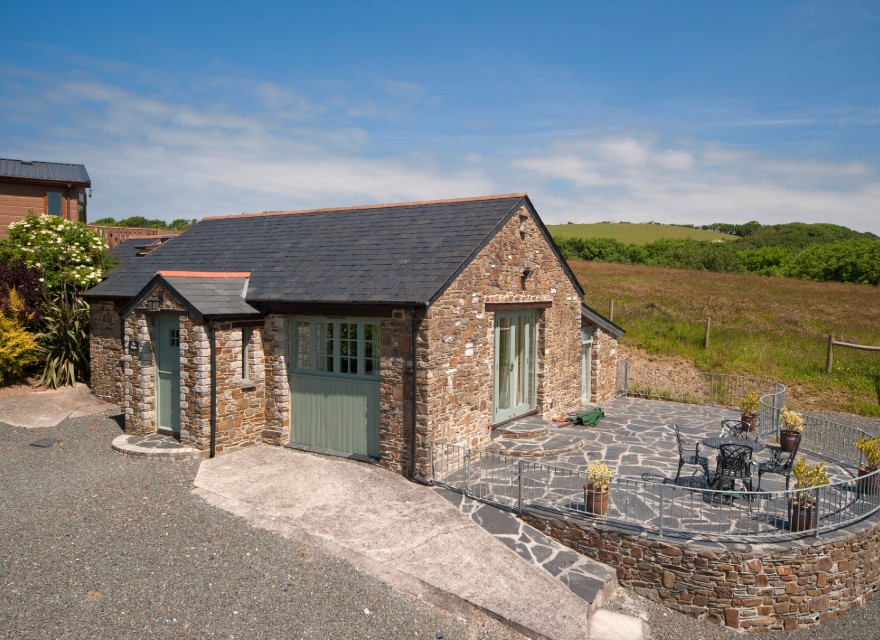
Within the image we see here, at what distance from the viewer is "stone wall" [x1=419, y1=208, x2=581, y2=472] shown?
35.9ft

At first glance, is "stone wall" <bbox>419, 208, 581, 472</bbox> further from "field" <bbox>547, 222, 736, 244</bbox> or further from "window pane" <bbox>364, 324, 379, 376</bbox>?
"field" <bbox>547, 222, 736, 244</bbox>

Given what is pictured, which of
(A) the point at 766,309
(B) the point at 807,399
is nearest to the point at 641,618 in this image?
(B) the point at 807,399

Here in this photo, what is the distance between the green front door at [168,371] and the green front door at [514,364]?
7.09 meters

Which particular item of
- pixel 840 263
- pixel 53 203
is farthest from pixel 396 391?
pixel 840 263

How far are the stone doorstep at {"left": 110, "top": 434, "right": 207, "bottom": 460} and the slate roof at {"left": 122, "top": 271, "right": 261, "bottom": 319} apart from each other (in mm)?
2768

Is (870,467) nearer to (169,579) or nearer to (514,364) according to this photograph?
(514,364)

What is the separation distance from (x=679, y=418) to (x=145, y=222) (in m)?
58.7

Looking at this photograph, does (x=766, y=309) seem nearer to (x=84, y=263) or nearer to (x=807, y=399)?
(x=807, y=399)

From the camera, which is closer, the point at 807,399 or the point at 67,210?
the point at 807,399

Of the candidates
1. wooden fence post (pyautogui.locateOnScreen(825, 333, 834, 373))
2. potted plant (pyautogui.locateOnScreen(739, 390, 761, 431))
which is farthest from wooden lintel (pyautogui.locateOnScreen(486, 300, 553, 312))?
wooden fence post (pyautogui.locateOnScreen(825, 333, 834, 373))

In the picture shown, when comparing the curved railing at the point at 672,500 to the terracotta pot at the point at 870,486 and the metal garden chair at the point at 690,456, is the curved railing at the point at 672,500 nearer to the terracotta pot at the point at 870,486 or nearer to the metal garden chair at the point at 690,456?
the terracotta pot at the point at 870,486

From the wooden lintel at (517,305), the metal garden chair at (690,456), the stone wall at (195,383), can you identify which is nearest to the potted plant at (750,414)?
the metal garden chair at (690,456)

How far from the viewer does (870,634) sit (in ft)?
26.1

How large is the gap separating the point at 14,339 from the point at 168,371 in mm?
6866
